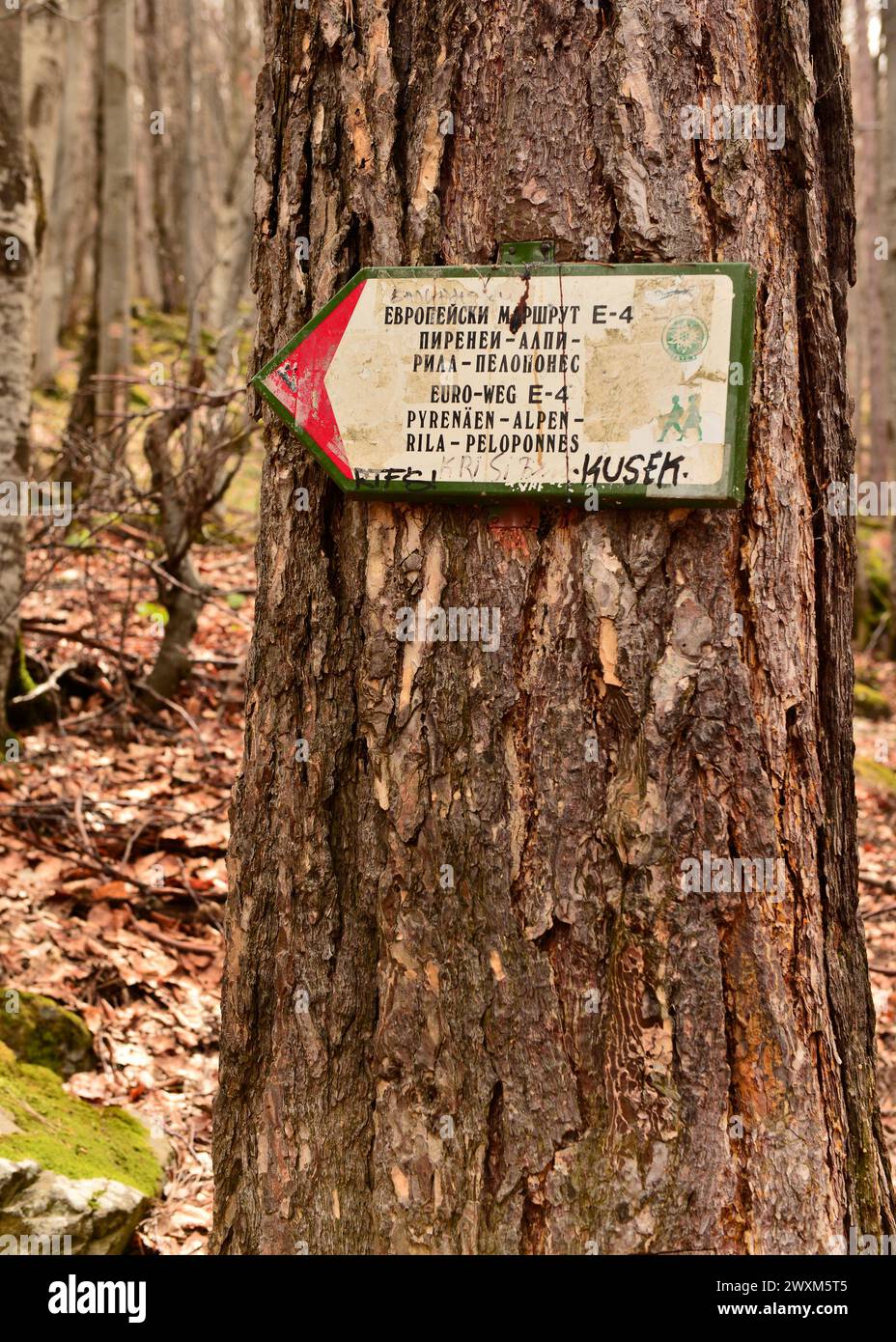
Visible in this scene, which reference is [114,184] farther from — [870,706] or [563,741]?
[563,741]

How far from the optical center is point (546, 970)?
1.64 metres

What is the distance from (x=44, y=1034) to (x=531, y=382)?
2.44 meters

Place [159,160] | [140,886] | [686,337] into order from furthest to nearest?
[159,160] < [140,886] < [686,337]

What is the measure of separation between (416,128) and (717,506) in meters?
0.76

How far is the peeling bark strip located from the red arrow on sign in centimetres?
7

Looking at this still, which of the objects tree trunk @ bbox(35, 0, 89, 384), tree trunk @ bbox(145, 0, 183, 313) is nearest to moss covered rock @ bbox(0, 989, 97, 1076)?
tree trunk @ bbox(35, 0, 89, 384)

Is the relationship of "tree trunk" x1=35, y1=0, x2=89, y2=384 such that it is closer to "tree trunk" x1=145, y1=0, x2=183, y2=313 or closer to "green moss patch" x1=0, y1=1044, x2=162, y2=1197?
"tree trunk" x1=145, y1=0, x2=183, y2=313

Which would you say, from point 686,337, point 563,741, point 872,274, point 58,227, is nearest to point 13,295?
point 686,337

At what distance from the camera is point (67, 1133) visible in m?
2.61

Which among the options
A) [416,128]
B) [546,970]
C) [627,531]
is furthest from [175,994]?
[416,128]

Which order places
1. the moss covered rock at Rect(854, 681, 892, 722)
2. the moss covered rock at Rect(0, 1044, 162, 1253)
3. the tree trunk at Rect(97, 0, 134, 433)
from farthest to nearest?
the tree trunk at Rect(97, 0, 134, 433) < the moss covered rock at Rect(854, 681, 892, 722) < the moss covered rock at Rect(0, 1044, 162, 1253)

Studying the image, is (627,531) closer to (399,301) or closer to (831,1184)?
(399,301)

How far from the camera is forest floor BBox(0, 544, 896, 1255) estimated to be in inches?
123

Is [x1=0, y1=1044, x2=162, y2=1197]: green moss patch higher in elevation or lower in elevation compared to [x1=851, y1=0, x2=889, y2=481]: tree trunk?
lower
